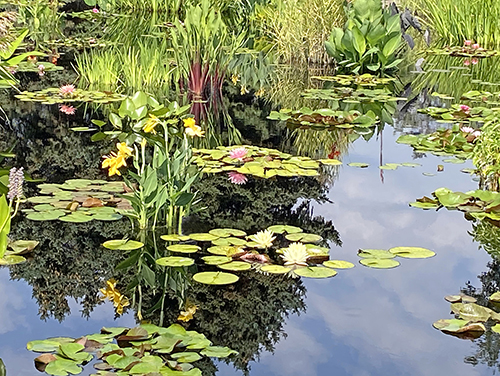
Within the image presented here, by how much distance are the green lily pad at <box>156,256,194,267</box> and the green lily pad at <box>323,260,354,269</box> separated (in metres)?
0.58

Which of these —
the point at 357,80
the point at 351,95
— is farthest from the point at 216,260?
the point at 357,80

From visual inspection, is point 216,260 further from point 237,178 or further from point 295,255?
point 237,178

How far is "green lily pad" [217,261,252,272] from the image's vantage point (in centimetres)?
326

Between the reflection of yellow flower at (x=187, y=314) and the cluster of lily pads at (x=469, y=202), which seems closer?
the reflection of yellow flower at (x=187, y=314)

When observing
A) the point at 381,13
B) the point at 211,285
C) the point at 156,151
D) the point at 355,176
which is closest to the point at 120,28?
the point at 381,13

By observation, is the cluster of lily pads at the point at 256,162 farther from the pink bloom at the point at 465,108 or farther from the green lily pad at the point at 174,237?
the pink bloom at the point at 465,108

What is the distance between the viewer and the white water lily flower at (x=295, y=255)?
3.33m

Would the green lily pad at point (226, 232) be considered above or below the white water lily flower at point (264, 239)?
below

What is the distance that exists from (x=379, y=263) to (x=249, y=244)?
577mm

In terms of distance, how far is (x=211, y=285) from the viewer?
10.3 ft

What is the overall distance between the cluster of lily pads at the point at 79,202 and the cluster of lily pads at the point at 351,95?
3.15 metres

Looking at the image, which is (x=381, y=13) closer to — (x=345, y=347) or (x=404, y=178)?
(x=404, y=178)

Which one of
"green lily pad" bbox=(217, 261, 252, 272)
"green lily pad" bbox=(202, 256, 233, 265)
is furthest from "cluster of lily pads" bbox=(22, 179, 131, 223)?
"green lily pad" bbox=(217, 261, 252, 272)

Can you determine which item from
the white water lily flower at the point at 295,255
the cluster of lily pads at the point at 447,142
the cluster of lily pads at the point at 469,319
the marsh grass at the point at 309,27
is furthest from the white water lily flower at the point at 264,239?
the marsh grass at the point at 309,27
